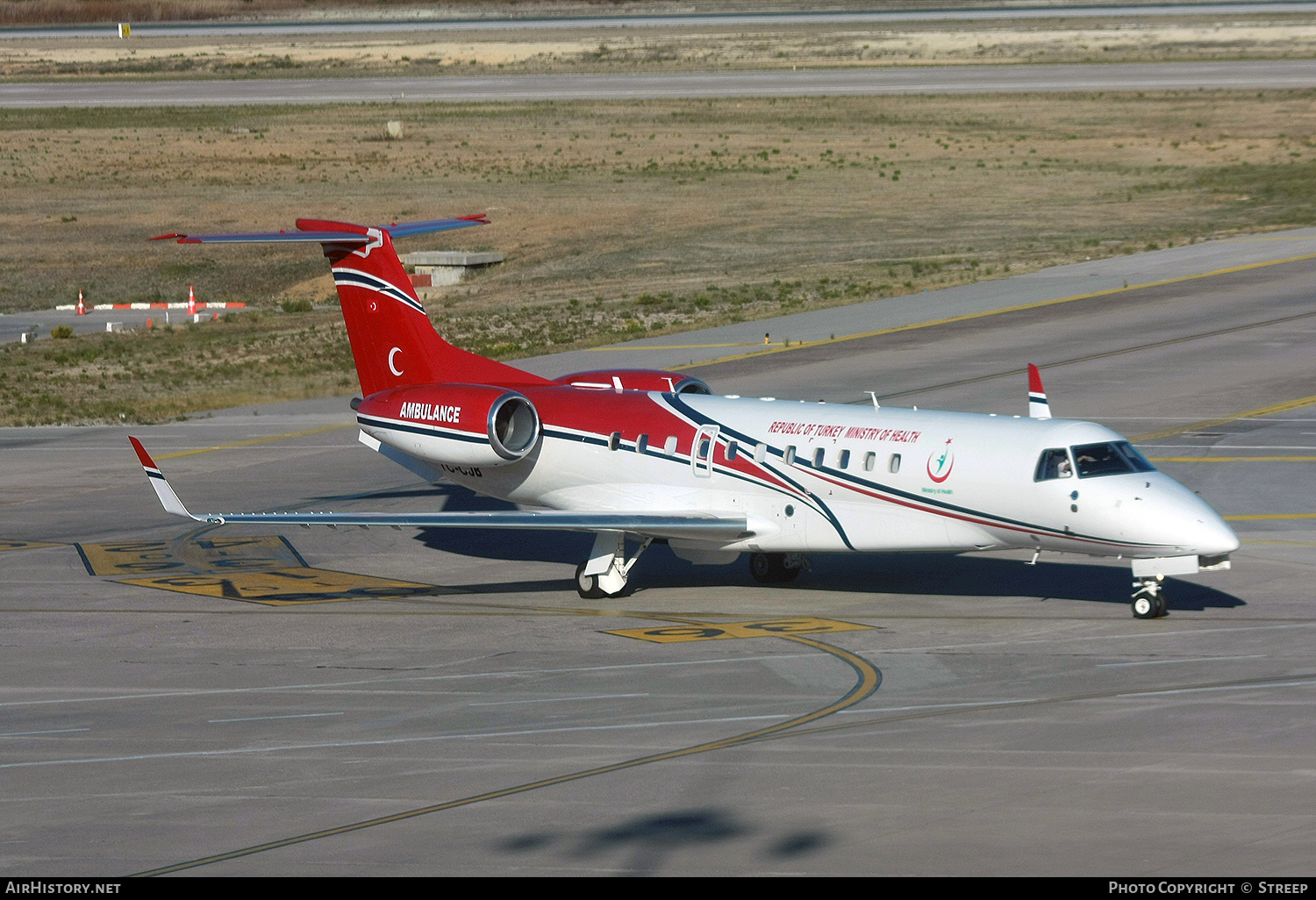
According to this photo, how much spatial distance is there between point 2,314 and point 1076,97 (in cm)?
6702

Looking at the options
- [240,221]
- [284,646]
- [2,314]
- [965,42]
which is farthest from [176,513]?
[965,42]

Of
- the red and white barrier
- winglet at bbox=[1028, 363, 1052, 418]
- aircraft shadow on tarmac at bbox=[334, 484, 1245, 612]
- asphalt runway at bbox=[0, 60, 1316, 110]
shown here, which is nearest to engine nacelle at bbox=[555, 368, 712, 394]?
aircraft shadow on tarmac at bbox=[334, 484, 1245, 612]

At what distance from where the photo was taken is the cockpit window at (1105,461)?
74.5 ft

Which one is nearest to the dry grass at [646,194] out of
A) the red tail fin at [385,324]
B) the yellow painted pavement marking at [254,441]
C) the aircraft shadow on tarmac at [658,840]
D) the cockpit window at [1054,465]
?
the yellow painted pavement marking at [254,441]

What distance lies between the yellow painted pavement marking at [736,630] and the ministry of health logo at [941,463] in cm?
234

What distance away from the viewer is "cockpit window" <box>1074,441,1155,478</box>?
2270cm

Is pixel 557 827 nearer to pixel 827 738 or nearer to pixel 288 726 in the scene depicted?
pixel 827 738

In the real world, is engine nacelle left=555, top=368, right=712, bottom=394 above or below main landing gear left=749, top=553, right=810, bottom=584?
above

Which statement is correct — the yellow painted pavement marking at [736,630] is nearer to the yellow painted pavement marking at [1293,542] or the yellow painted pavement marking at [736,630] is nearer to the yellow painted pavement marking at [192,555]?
the yellow painted pavement marking at [1293,542]

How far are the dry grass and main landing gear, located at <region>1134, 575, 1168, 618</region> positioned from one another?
30744 millimetres

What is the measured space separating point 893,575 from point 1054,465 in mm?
4993

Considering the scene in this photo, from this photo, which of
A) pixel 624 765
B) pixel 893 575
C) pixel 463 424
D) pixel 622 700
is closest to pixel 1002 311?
pixel 893 575

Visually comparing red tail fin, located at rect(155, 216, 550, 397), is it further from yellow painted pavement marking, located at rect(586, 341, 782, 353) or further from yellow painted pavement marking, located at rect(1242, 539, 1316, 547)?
yellow painted pavement marking, located at rect(586, 341, 782, 353)

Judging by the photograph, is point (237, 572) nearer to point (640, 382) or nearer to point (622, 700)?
point (640, 382)
